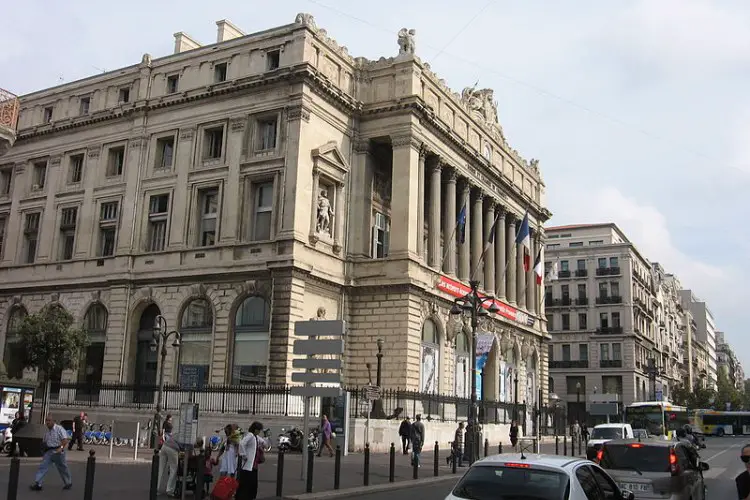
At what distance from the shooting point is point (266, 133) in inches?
1576

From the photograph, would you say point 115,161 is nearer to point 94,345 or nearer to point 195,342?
point 94,345

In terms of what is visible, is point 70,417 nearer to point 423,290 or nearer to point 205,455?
point 423,290

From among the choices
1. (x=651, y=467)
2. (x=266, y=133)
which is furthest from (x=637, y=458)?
(x=266, y=133)

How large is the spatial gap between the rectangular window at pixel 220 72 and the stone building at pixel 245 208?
0.29 feet

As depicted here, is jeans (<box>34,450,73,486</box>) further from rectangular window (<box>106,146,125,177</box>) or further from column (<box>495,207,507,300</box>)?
column (<box>495,207,507,300</box>)

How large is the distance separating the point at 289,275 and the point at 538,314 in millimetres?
30872

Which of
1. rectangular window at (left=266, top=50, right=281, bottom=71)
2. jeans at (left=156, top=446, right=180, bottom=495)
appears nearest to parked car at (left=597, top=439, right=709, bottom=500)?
jeans at (left=156, top=446, right=180, bottom=495)

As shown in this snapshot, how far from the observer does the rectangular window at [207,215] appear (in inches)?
1581

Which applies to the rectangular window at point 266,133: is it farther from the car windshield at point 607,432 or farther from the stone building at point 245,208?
the car windshield at point 607,432

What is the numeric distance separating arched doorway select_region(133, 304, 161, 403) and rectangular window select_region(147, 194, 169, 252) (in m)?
3.49

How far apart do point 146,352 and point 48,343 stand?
6.58m

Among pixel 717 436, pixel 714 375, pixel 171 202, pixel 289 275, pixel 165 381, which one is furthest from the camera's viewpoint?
pixel 714 375

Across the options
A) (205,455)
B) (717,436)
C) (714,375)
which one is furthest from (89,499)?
(714,375)

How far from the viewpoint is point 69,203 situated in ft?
150
